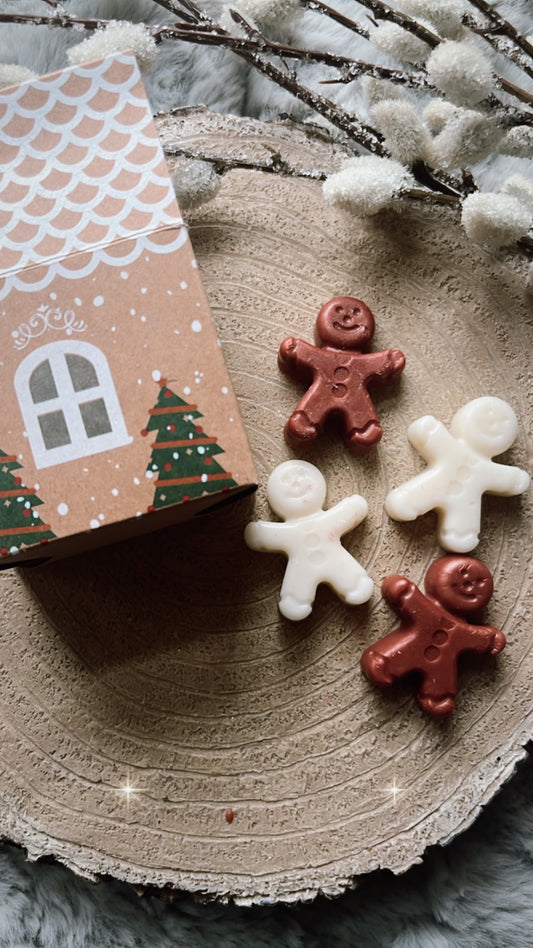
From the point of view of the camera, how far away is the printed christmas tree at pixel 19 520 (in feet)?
2.37

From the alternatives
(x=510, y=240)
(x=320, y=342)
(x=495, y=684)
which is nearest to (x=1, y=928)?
(x=495, y=684)

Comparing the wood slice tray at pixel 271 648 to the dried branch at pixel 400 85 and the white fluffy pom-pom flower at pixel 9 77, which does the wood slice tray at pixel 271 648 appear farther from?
the white fluffy pom-pom flower at pixel 9 77

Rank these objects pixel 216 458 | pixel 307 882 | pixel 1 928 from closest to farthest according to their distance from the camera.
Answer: pixel 216 458 < pixel 307 882 < pixel 1 928

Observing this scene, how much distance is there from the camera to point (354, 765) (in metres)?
0.87

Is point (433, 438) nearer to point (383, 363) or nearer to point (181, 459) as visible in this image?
point (383, 363)

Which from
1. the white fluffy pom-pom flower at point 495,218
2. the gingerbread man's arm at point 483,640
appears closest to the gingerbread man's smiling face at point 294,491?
the gingerbread man's arm at point 483,640

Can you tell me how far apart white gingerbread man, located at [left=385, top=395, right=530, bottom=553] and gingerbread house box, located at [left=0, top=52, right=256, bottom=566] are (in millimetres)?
236

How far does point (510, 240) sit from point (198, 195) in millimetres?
335

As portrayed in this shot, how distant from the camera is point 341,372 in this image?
89 centimetres

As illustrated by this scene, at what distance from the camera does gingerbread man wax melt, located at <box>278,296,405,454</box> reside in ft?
2.89

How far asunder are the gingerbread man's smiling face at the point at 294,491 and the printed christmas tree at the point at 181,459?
155mm

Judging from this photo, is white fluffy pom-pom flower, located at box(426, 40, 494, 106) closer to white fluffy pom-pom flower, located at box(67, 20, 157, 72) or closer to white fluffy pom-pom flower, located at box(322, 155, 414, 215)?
white fluffy pom-pom flower, located at box(322, 155, 414, 215)

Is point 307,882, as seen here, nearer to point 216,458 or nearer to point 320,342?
point 216,458

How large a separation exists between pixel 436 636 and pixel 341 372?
0.30m
